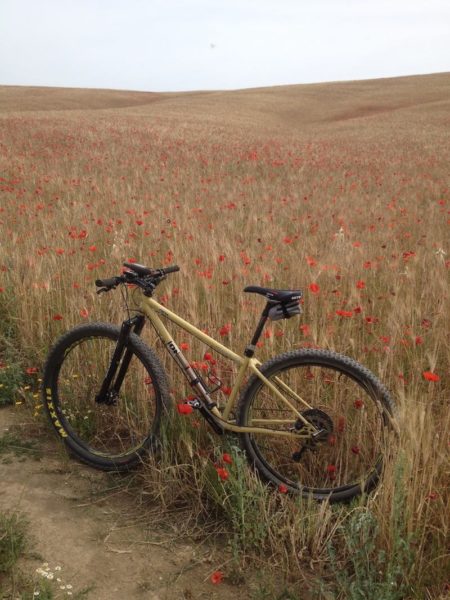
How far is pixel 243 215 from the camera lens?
8.47 meters

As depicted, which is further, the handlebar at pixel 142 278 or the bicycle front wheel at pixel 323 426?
the handlebar at pixel 142 278

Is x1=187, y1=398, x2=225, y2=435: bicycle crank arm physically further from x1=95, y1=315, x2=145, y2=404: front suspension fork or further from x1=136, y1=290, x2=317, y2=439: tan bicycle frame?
x1=95, y1=315, x2=145, y2=404: front suspension fork

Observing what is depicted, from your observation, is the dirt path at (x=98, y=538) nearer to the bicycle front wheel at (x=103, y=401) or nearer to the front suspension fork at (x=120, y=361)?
the bicycle front wheel at (x=103, y=401)

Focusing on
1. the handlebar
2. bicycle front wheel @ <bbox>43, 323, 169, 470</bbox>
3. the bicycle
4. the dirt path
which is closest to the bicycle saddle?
the bicycle

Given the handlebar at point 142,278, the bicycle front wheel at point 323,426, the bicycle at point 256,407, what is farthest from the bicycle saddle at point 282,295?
the handlebar at point 142,278

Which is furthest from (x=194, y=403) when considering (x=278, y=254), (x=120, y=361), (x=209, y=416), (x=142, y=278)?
(x=278, y=254)

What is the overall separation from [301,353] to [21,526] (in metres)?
1.70

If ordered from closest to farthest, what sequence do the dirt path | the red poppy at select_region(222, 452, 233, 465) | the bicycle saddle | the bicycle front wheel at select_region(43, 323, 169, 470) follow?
the dirt path
the red poppy at select_region(222, 452, 233, 465)
the bicycle saddle
the bicycle front wheel at select_region(43, 323, 169, 470)

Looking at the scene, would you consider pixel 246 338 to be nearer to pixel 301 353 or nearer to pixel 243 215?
pixel 301 353

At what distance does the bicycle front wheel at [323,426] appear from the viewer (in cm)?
276

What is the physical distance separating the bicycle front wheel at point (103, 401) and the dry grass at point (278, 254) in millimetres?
284

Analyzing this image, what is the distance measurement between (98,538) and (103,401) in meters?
0.90

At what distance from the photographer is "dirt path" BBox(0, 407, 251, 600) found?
2492 millimetres

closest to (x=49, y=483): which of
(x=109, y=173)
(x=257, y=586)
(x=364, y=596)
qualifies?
(x=257, y=586)
